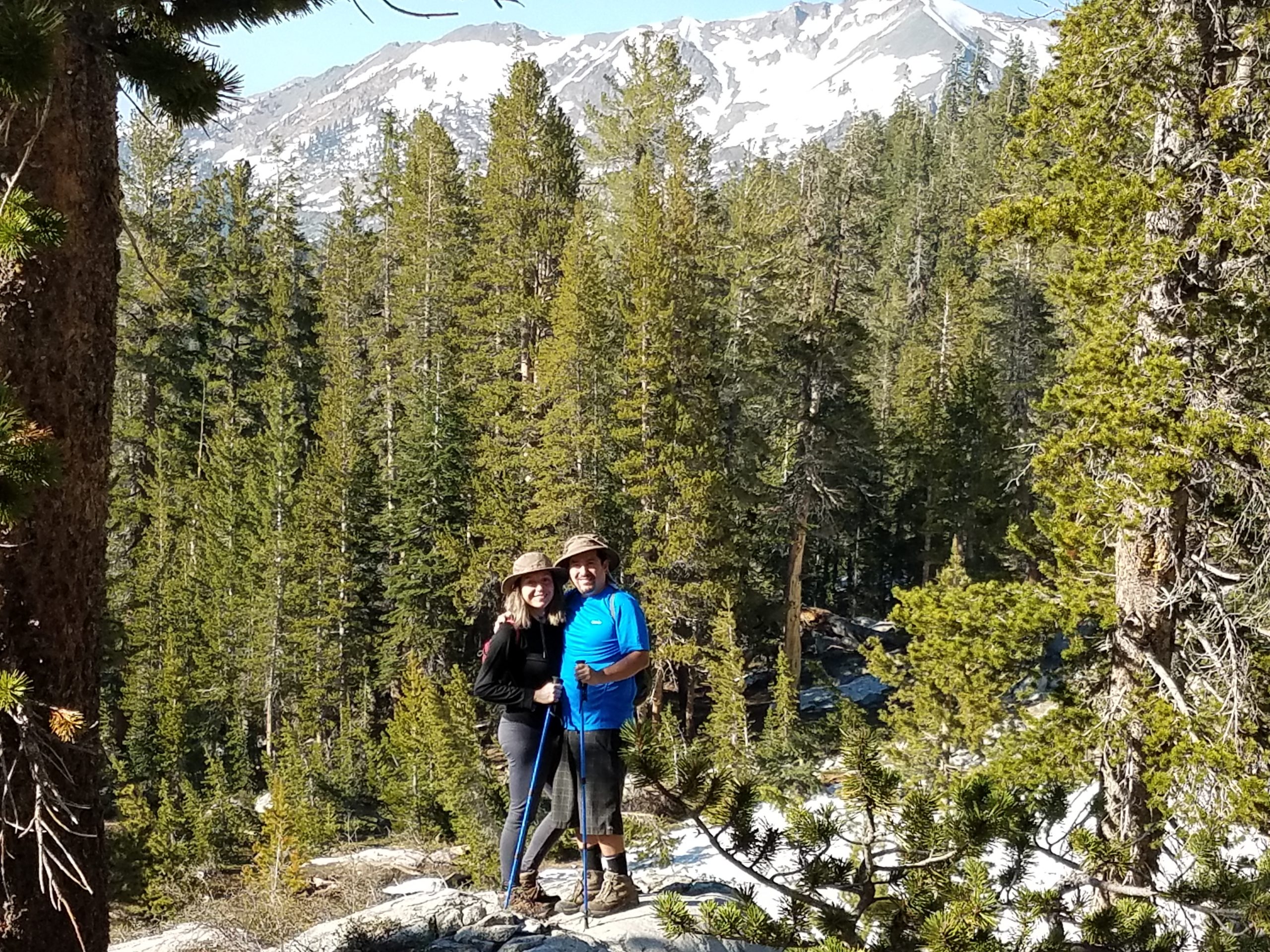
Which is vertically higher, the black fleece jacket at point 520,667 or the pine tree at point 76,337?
the pine tree at point 76,337

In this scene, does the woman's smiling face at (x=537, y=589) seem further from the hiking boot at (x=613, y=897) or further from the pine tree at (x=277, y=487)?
the pine tree at (x=277, y=487)

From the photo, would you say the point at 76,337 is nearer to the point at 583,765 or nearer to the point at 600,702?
the point at 600,702

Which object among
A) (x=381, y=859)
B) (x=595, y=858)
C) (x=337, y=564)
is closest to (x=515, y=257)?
(x=337, y=564)

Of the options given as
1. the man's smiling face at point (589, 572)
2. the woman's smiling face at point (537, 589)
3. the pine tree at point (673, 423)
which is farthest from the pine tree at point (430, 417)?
the man's smiling face at point (589, 572)

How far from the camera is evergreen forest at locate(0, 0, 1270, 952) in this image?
14.8 feet

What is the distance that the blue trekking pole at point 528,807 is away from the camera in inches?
185

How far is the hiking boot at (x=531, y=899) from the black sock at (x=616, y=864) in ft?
1.20

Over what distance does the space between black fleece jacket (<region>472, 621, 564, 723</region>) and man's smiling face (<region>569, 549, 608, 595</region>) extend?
32 centimetres

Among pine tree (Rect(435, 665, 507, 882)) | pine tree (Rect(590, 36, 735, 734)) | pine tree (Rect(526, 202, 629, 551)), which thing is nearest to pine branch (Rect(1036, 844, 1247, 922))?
pine tree (Rect(435, 665, 507, 882))

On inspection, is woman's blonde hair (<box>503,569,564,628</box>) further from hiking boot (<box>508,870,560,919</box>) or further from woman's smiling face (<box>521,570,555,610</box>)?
hiking boot (<box>508,870,560,919</box>)

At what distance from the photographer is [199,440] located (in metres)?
36.3

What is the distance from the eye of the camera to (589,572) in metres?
4.68

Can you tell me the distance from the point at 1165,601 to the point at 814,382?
60.8 ft

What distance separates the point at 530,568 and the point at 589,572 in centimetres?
30
